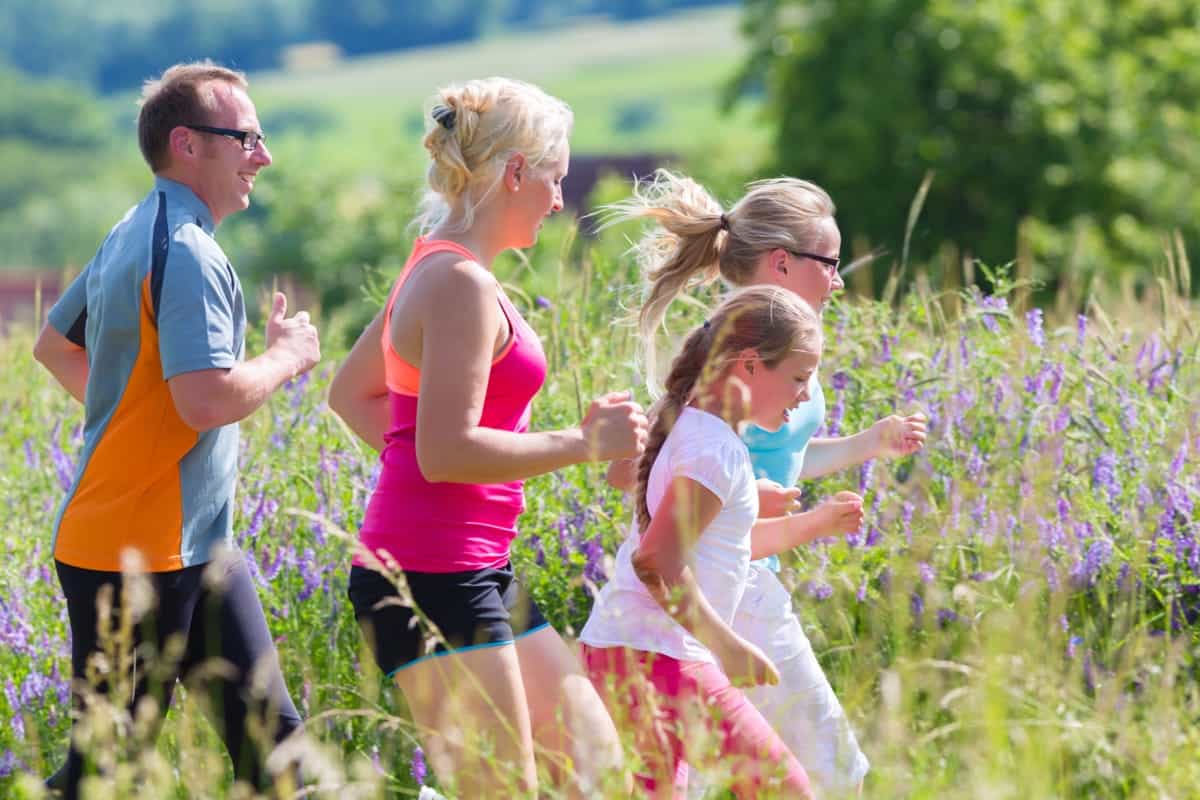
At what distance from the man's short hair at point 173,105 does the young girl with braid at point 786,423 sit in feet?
3.38

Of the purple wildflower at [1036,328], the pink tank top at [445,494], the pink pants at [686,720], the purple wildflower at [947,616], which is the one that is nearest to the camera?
the pink pants at [686,720]

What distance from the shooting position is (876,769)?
100 inches

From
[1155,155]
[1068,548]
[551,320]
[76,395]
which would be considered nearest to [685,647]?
[1068,548]

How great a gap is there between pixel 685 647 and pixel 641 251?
1.24 metres

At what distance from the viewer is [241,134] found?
324 centimetres

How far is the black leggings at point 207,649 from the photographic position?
3119mm

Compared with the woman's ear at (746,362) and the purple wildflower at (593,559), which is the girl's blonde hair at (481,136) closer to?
the woman's ear at (746,362)

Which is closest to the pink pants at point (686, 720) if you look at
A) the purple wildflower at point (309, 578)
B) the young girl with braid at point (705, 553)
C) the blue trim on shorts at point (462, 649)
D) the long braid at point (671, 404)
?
the young girl with braid at point (705, 553)

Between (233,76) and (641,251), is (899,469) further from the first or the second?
(233,76)

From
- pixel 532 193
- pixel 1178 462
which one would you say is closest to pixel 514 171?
pixel 532 193

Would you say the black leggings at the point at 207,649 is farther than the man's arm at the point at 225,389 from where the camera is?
Yes

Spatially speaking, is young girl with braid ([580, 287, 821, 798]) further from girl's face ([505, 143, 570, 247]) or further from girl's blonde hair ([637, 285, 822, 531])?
girl's face ([505, 143, 570, 247])

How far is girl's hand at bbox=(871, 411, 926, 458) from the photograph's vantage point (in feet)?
11.8

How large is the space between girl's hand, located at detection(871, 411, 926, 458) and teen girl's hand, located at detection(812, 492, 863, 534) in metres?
0.36
